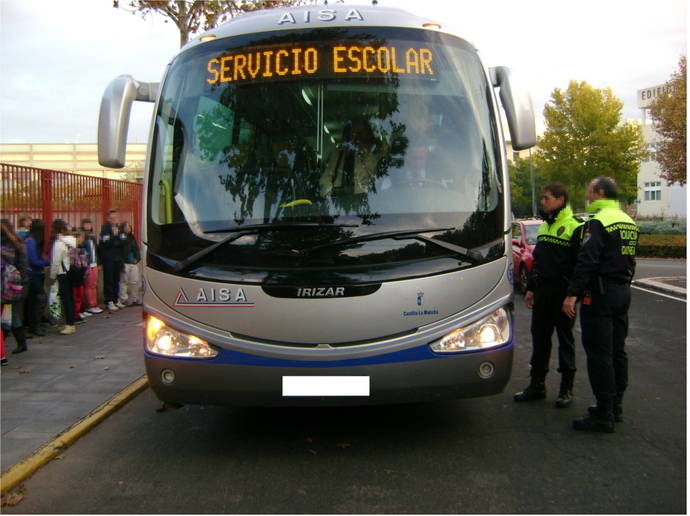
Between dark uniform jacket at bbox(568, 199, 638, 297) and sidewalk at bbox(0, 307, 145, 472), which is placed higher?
dark uniform jacket at bbox(568, 199, 638, 297)

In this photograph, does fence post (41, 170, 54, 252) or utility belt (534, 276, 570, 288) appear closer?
utility belt (534, 276, 570, 288)

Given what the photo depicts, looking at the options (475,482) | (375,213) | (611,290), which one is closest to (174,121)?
(375,213)

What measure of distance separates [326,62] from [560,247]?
→ 2532mm

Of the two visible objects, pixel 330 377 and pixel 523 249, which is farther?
pixel 523 249

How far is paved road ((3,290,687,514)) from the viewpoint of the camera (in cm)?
356

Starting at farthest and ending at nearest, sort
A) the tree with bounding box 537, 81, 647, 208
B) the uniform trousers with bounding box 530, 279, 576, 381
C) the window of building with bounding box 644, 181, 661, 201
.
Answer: the window of building with bounding box 644, 181, 661, 201, the tree with bounding box 537, 81, 647, 208, the uniform trousers with bounding box 530, 279, 576, 381

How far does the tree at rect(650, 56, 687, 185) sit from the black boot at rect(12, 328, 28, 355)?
23.1 metres

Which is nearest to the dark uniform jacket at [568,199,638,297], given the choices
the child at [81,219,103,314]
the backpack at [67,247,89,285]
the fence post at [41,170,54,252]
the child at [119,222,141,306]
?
the backpack at [67,247,89,285]

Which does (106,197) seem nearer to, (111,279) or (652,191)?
(111,279)

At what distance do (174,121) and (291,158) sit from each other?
935mm

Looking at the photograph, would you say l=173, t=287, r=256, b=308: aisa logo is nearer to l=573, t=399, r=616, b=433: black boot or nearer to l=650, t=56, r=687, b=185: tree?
l=573, t=399, r=616, b=433: black boot

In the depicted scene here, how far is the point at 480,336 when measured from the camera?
407cm

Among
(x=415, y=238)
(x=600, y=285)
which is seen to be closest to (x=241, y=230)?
(x=415, y=238)

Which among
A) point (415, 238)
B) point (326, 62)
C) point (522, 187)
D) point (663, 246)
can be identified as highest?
point (522, 187)
